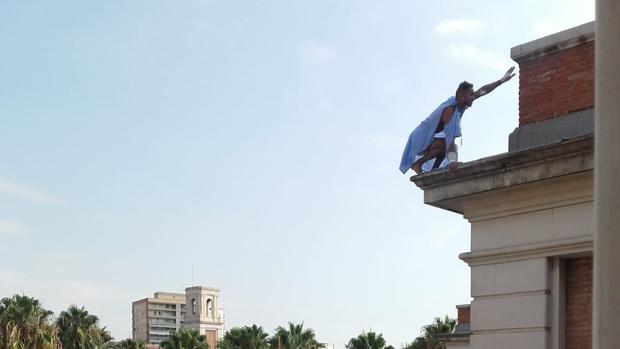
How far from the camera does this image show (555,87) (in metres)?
11.6

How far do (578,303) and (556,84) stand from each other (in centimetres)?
239

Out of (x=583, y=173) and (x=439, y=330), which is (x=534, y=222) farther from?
(x=439, y=330)

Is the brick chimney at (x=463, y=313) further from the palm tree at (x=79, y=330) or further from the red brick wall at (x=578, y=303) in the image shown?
the palm tree at (x=79, y=330)

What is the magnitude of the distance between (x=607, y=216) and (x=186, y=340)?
57156 mm

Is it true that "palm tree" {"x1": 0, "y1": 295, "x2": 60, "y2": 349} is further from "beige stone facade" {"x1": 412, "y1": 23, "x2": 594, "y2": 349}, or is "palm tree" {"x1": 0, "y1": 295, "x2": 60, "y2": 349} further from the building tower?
the building tower

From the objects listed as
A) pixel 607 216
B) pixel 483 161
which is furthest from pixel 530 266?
pixel 607 216

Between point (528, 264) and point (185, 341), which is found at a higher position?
point (528, 264)

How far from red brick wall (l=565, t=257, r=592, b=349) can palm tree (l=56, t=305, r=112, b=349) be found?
54.7 meters

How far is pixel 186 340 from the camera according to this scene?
6216 cm

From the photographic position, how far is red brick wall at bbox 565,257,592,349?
11.0 m

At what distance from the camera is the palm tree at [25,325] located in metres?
56.2

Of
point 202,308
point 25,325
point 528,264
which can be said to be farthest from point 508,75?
point 202,308

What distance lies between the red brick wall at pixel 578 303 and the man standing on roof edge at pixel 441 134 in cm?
187

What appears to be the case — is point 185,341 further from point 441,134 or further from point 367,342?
point 441,134
